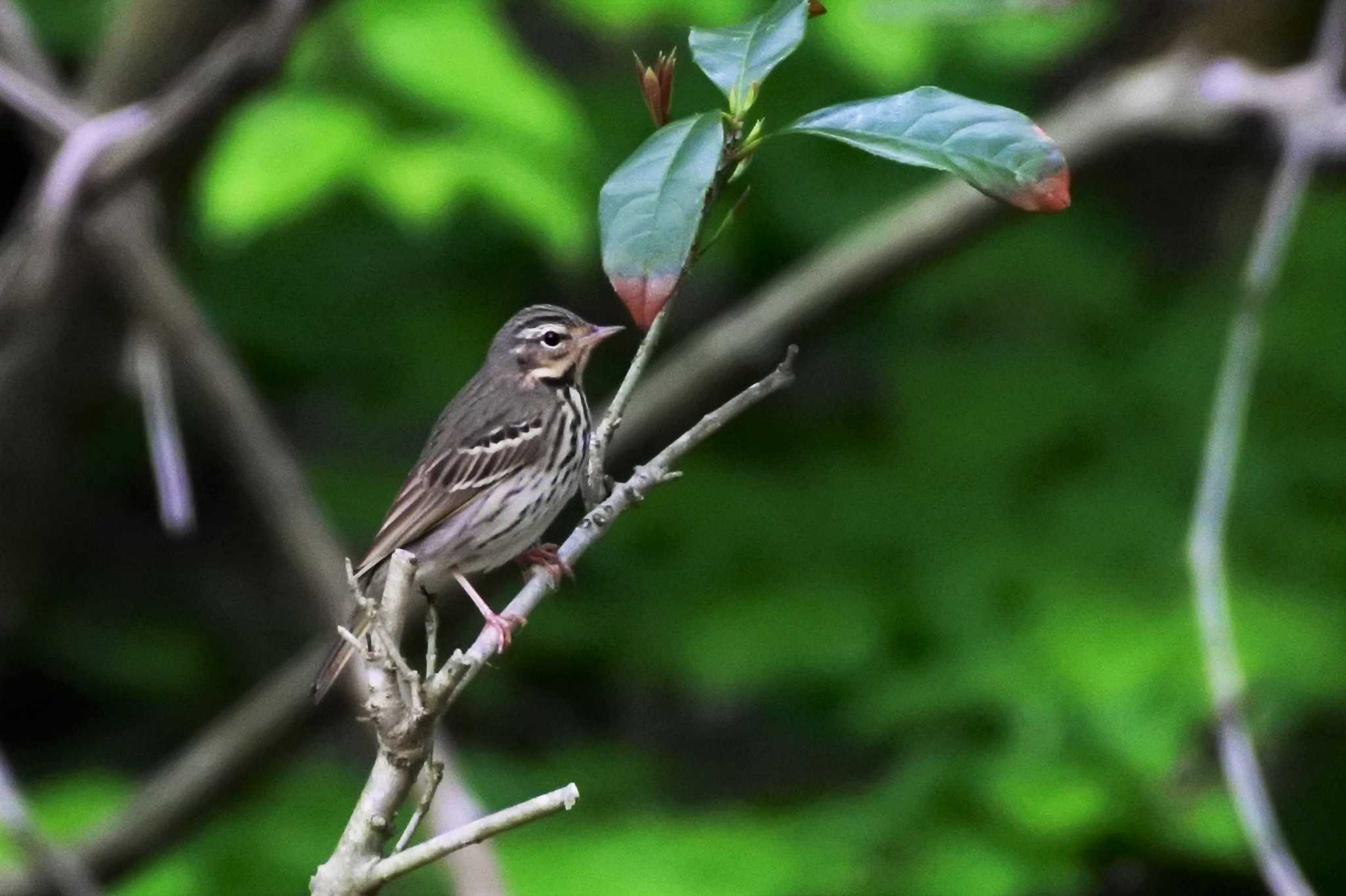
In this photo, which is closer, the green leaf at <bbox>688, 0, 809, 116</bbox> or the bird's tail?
the green leaf at <bbox>688, 0, 809, 116</bbox>

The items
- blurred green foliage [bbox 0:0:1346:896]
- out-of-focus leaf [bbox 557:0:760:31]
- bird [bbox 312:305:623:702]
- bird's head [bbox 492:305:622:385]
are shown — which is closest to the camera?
bird [bbox 312:305:623:702]

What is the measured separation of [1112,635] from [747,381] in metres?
1.46

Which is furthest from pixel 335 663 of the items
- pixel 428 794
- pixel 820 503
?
pixel 820 503

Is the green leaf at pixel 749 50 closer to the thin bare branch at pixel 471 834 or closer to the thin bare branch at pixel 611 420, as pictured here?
the thin bare branch at pixel 611 420

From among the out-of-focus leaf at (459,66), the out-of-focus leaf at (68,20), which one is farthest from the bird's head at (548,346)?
the out-of-focus leaf at (68,20)

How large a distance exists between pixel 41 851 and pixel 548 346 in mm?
2156

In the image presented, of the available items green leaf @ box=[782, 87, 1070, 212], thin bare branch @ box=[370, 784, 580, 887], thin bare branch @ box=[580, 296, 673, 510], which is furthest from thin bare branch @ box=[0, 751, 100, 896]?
green leaf @ box=[782, 87, 1070, 212]

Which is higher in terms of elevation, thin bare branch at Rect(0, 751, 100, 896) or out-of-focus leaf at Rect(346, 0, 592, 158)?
out-of-focus leaf at Rect(346, 0, 592, 158)

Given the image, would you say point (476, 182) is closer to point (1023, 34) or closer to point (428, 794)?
point (1023, 34)

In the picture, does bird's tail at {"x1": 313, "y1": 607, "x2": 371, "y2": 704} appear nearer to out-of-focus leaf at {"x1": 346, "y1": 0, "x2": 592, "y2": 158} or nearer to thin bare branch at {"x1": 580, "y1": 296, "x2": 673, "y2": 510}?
thin bare branch at {"x1": 580, "y1": 296, "x2": 673, "y2": 510}

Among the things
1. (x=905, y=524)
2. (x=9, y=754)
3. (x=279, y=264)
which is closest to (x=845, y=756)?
(x=905, y=524)

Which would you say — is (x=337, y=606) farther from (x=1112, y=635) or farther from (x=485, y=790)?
(x=1112, y=635)

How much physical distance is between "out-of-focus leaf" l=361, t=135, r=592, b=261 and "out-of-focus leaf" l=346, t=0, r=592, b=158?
0.09m

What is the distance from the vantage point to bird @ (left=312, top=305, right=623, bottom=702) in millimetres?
3850
